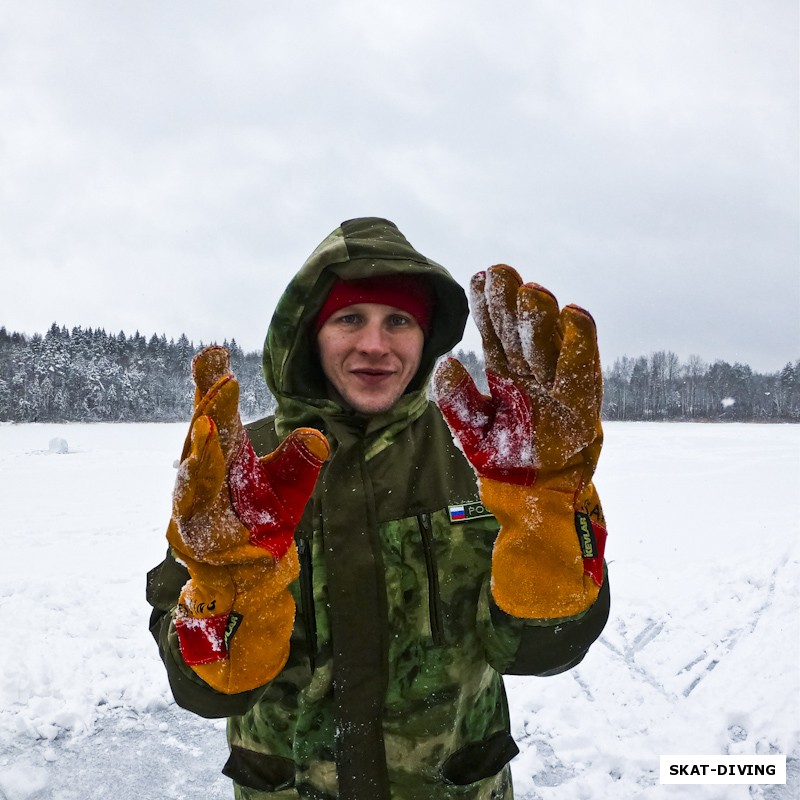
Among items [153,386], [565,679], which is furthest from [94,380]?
[565,679]

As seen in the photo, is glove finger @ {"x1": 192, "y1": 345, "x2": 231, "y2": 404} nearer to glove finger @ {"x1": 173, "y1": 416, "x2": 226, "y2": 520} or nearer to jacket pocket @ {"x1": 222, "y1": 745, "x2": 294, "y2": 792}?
glove finger @ {"x1": 173, "y1": 416, "x2": 226, "y2": 520}

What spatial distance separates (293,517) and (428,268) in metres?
0.83

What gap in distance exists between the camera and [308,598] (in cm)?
153

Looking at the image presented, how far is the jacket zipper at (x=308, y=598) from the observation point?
1.52 meters

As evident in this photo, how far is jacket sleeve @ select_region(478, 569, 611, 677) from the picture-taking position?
1.44 metres

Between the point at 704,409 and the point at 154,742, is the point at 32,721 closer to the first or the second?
the point at 154,742

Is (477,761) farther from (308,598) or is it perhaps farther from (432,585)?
(308,598)

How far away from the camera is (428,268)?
5.81 ft

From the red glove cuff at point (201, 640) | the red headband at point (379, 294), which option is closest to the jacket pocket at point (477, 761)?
the red glove cuff at point (201, 640)

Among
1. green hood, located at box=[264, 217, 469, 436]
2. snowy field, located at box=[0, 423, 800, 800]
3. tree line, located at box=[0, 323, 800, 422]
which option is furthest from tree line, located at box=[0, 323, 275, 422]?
green hood, located at box=[264, 217, 469, 436]

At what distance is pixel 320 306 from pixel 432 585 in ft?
2.83

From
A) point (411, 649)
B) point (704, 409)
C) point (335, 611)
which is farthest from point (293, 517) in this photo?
point (704, 409)

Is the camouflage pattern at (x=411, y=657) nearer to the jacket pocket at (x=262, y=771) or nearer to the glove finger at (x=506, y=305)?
the jacket pocket at (x=262, y=771)

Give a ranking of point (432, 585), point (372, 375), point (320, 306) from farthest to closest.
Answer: point (320, 306) → point (372, 375) → point (432, 585)
